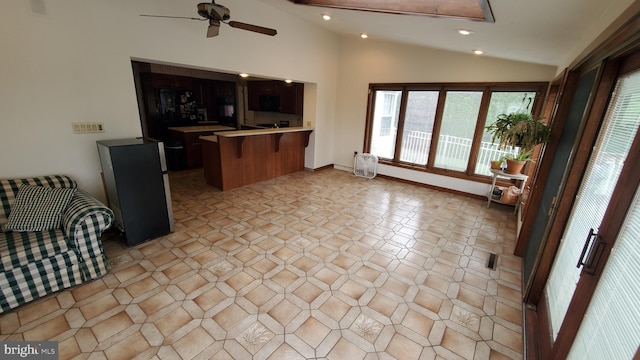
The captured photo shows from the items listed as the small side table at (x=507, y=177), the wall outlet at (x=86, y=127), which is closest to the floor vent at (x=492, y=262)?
the small side table at (x=507, y=177)

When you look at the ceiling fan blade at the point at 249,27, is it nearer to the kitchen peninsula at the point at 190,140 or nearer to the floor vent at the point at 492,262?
the kitchen peninsula at the point at 190,140

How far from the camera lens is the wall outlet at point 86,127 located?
281 centimetres

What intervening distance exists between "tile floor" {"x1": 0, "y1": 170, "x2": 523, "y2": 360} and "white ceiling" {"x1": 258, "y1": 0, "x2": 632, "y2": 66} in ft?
→ 7.78

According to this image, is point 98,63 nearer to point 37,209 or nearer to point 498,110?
point 37,209

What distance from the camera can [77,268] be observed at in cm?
233

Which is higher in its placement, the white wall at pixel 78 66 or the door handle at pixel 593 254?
the white wall at pixel 78 66

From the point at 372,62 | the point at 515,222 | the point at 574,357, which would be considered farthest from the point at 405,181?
the point at 574,357

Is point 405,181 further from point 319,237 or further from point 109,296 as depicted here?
point 109,296

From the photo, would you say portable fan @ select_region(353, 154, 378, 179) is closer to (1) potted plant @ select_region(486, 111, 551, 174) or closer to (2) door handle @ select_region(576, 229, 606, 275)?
(1) potted plant @ select_region(486, 111, 551, 174)

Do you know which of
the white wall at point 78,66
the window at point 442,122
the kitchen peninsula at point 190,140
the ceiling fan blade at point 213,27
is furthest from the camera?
the kitchen peninsula at point 190,140

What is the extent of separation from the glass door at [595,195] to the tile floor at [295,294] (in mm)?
509

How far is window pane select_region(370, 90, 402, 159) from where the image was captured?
5840 millimetres

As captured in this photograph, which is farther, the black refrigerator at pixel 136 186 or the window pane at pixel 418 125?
the window pane at pixel 418 125

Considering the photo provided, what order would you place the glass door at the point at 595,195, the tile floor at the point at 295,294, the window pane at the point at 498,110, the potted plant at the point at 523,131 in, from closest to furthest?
the glass door at the point at 595,195, the tile floor at the point at 295,294, the potted plant at the point at 523,131, the window pane at the point at 498,110
